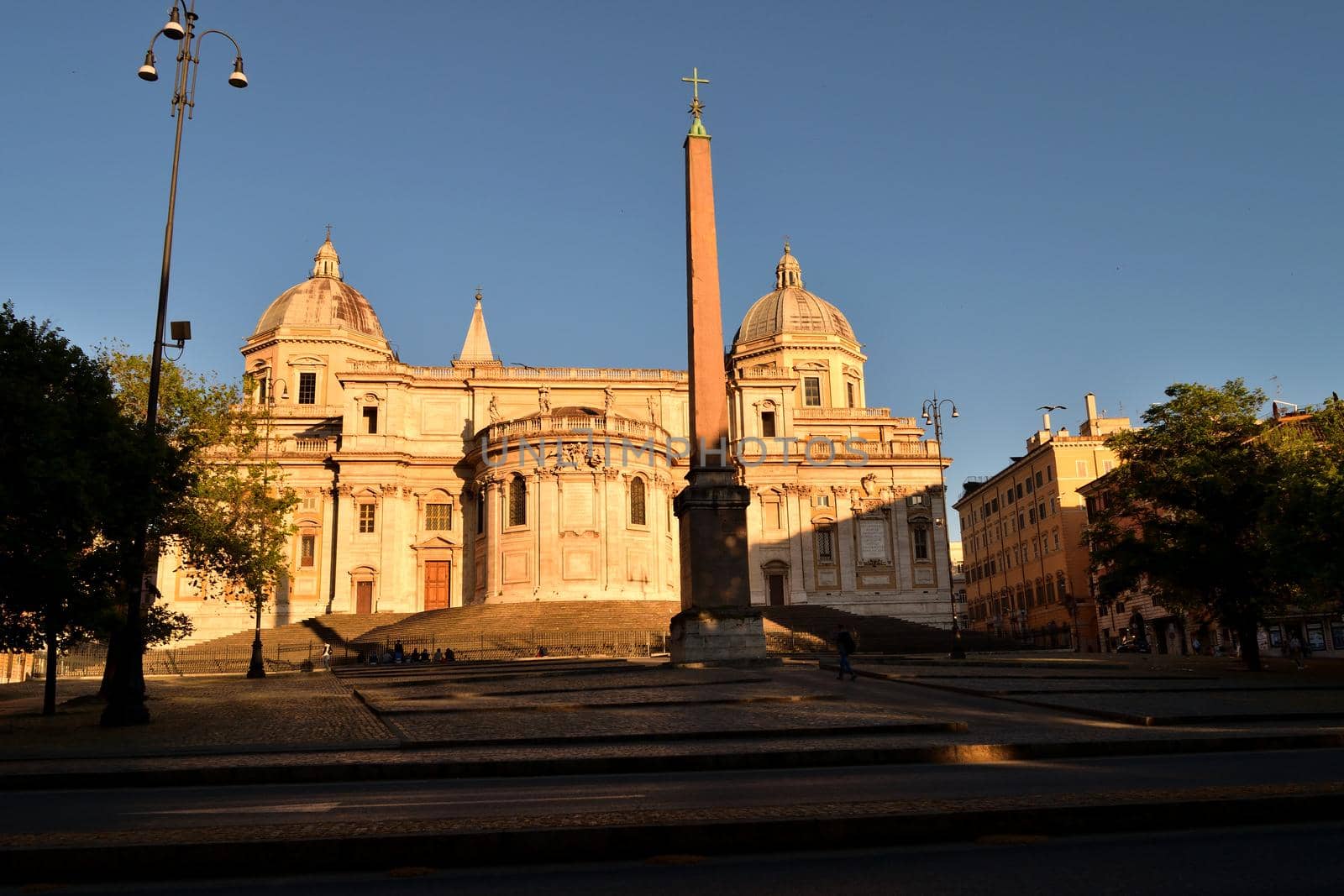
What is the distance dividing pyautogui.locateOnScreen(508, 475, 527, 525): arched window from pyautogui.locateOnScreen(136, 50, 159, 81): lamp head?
125 feet

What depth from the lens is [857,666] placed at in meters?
32.6

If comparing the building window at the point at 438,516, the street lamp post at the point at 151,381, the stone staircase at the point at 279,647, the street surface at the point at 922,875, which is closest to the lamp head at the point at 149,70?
the street lamp post at the point at 151,381

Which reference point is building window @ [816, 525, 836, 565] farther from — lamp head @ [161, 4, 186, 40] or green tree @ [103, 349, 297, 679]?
lamp head @ [161, 4, 186, 40]

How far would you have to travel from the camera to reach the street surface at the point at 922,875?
6.05 m

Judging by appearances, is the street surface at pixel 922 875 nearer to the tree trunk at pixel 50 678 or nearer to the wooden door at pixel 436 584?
the tree trunk at pixel 50 678

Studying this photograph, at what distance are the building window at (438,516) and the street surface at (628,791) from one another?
2039 inches

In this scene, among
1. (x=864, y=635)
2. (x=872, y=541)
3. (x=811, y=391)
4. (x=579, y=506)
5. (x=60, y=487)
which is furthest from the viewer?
(x=811, y=391)

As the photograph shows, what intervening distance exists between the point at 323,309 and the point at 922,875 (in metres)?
72.1

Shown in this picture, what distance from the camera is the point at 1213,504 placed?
36312 millimetres

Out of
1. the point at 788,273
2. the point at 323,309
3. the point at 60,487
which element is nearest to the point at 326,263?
the point at 323,309

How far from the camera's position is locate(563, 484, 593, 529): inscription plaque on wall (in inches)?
2219

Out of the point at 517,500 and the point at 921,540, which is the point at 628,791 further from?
the point at 921,540

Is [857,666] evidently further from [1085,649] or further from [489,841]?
[1085,649]

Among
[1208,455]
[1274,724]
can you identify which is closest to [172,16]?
[1274,724]
